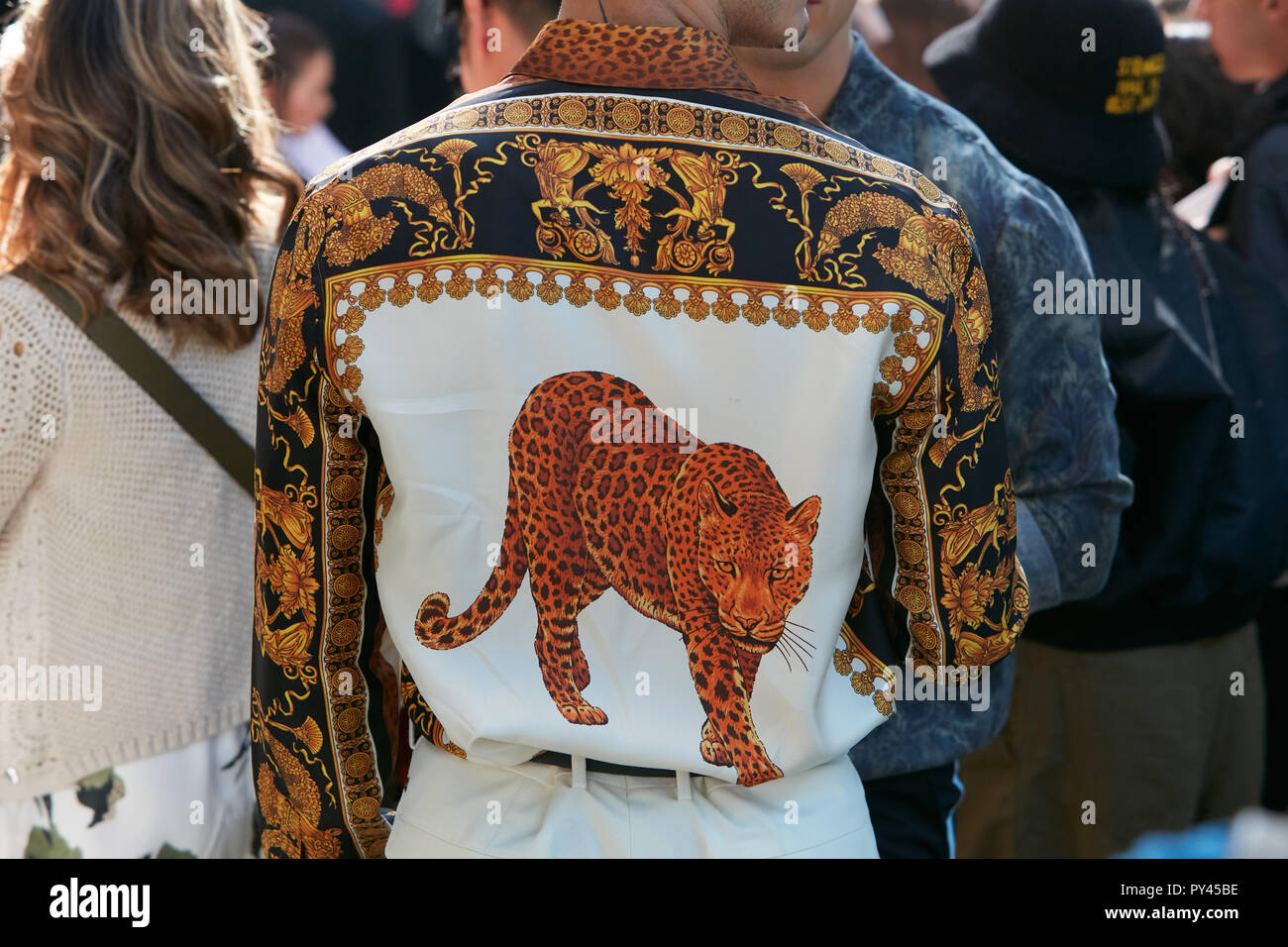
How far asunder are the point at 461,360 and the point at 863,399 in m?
0.39

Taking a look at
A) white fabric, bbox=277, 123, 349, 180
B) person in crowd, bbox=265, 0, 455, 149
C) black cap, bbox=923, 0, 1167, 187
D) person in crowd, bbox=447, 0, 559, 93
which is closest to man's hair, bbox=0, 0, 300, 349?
person in crowd, bbox=447, 0, 559, 93

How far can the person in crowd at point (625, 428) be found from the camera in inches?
49.6

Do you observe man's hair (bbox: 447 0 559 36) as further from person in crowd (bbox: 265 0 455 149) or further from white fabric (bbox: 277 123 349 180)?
person in crowd (bbox: 265 0 455 149)

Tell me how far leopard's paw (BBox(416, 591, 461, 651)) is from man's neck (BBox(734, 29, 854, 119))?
103cm

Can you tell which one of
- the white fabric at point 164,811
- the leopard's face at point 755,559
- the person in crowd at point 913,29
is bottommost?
the white fabric at point 164,811

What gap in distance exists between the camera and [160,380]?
6.00 feet

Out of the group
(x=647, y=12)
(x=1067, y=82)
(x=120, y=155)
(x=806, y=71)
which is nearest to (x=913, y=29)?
(x=1067, y=82)

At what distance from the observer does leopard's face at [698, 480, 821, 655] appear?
1.30 metres

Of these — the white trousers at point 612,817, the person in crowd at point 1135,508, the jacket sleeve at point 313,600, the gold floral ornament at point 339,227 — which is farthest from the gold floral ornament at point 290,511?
the person in crowd at point 1135,508

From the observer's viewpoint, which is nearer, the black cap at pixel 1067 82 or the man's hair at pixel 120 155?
the man's hair at pixel 120 155

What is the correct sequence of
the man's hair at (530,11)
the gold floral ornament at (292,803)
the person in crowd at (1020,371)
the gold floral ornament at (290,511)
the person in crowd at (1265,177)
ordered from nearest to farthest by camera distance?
the gold floral ornament at (290,511) < the gold floral ornament at (292,803) < the person in crowd at (1020,371) < the man's hair at (530,11) < the person in crowd at (1265,177)

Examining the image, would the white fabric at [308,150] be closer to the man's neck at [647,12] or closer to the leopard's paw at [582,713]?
the man's neck at [647,12]

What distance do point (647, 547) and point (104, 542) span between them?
913 millimetres
